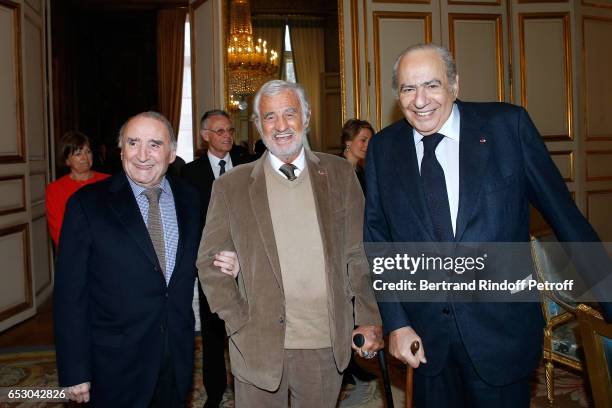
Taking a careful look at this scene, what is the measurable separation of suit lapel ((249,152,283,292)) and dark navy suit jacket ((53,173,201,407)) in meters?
0.40

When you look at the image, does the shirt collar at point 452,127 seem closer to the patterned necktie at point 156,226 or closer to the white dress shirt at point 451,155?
the white dress shirt at point 451,155

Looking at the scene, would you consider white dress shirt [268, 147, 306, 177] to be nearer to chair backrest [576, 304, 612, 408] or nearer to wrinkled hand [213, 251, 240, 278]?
wrinkled hand [213, 251, 240, 278]

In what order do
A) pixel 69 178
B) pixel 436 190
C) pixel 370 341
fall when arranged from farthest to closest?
pixel 69 178 → pixel 370 341 → pixel 436 190

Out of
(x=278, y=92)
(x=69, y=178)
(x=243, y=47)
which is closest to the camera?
(x=278, y=92)

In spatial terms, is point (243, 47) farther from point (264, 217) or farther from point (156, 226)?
point (264, 217)

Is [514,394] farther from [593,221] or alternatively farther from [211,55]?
[593,221]

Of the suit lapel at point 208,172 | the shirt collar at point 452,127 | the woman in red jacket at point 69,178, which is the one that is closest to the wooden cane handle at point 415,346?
the shirt collar at point 452,127

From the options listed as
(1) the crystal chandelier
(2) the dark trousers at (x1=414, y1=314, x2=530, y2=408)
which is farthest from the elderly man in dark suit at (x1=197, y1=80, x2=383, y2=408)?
(1) the crystal chandelier

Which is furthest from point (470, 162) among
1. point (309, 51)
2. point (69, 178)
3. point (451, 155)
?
point (309, 51)

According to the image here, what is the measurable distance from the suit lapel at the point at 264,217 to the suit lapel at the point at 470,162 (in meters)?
0.61

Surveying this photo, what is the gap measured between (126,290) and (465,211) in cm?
117

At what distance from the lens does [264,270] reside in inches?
76.0

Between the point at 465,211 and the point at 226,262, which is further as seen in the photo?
the point at 226,262

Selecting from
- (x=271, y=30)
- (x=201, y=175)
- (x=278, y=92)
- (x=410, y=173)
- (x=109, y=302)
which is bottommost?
(x=109, y=302)
